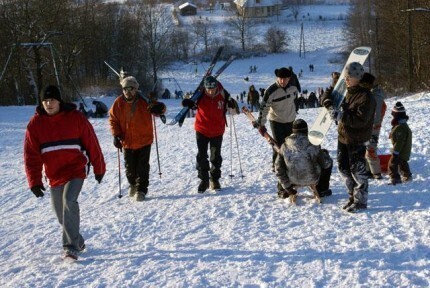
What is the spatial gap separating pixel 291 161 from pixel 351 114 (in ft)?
3.30

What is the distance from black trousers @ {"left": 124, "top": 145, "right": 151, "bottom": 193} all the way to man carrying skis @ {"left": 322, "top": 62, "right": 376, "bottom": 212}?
9.02 ft

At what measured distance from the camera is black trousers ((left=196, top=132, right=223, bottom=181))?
715cm

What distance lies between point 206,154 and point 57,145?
9.26 feet

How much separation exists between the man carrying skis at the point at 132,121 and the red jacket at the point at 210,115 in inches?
23.8

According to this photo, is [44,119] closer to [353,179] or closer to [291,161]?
[291,161]

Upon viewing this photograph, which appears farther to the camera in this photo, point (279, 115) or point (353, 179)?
point (279, 115)

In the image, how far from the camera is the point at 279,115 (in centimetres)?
741

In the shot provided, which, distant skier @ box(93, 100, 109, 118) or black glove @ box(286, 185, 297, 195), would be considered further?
distant skier @ box(93, 100, 109, 118)

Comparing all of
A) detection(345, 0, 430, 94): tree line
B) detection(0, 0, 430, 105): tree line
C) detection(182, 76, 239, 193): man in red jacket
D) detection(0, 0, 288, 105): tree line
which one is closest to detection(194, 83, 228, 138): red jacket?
detection(182, 76, 239, 193): man in red jacket

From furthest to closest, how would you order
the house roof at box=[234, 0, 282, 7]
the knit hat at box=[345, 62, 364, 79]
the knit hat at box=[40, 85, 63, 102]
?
the house roof at box=[234, 0, 282, 7], the knit hat at box=[345, 62, 364, 79], the knit hat at box=[40, 85, 63, 102]

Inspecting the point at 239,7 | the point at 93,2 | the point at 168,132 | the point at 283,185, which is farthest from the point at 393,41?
the point at 239,7

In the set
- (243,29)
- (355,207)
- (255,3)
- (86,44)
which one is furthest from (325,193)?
(255,3)

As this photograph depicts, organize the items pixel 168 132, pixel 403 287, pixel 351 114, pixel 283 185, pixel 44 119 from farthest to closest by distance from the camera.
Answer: pixel 168 132, pixel 283 185, pixel 351 114, pixel 44 119, pixel 403 287

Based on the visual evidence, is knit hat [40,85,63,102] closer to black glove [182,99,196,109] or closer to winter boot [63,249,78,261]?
winter boot [63,249,78,261]
